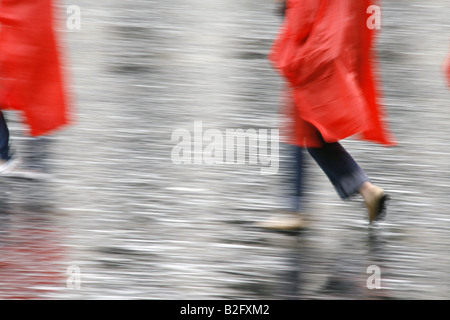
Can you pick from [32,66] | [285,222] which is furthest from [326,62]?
[32,66]

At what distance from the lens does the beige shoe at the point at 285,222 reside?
18.1 feet

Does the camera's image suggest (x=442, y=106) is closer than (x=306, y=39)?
No

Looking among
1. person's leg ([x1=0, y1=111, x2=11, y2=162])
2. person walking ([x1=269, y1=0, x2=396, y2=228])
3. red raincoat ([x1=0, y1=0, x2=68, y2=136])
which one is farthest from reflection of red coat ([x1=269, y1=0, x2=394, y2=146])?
person's leg ([x1=0, y1=111, x2=11, y2=162])

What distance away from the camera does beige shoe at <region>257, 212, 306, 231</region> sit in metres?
5.52

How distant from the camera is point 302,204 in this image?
18.5ft

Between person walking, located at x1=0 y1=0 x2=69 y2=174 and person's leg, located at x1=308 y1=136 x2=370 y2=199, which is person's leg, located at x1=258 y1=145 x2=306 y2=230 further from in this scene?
person walking, located at x1=0 y1=0 x2=69 y2=174

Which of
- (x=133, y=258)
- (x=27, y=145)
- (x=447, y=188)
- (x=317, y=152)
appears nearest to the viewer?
(x=133, y=258)

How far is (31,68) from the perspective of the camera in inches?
238

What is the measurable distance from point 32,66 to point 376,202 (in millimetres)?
2109

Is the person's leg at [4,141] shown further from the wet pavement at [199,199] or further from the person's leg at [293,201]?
the person's leg at [293,201]

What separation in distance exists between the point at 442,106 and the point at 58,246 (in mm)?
3772

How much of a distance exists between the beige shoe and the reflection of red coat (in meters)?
0.40
